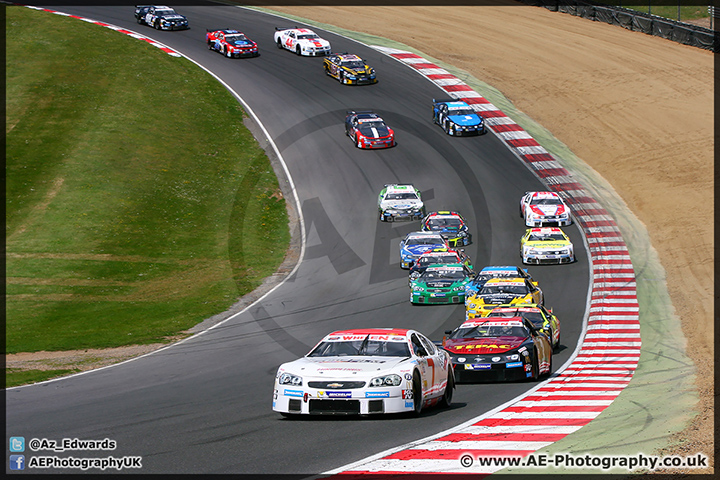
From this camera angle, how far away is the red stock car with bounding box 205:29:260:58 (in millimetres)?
60688

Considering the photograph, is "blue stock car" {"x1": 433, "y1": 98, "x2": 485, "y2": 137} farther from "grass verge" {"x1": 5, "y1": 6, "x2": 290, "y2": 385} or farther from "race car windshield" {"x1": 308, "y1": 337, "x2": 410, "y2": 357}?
"race car windshield" {"x1": 308, "y1": 337, "x2": 410, "y2": 357}

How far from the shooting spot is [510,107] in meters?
54.0

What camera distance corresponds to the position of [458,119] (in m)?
49.3

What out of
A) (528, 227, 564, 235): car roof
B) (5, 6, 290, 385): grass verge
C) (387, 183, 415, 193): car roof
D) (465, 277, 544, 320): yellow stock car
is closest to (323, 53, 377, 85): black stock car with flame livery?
(5, 6, 290, 385): grass verge

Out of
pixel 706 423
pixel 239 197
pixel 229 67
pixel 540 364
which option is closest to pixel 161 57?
pixel 229 67

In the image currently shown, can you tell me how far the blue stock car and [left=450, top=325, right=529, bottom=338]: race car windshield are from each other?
1241 inches

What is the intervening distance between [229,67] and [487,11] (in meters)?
23.1

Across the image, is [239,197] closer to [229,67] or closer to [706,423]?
[229,67]

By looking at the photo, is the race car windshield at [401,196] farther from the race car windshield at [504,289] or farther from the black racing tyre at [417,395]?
the black racing tyre at [417,395]

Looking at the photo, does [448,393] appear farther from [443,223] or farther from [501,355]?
[443,223]

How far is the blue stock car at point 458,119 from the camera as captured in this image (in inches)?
1933

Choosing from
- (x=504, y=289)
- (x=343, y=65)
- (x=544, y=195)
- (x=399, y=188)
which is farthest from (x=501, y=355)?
(x=343, y=65)

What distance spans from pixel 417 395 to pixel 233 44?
5065cm

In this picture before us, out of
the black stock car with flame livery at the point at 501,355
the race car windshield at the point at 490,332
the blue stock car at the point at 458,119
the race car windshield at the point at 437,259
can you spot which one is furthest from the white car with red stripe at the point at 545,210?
the black stock car with flame livery at the point at 501,355
